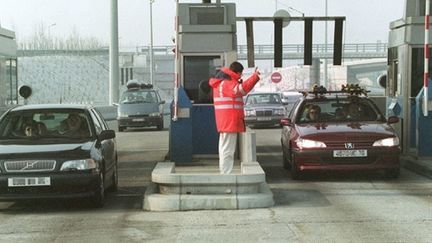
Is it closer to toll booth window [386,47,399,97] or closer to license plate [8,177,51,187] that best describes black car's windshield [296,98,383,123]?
toll booth window [386,47,399,97]

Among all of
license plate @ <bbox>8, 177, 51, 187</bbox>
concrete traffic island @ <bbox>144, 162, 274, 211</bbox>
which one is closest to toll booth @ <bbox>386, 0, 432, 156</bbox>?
concrete traffic island @ <bbox>144, 162, 274, 211</bbox>

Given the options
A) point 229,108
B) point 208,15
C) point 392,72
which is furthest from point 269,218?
point 392,72

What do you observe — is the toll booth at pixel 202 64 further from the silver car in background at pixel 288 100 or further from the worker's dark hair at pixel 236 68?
the silver car in background at pixel 288 100

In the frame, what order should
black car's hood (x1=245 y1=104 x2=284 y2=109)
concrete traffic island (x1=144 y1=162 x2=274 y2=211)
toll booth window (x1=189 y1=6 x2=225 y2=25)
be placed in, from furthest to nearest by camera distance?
black car's hood (x1=245 y1=104 x2=284 y2=109), toll booth window (x1=189 y1=6 x2=225 y2=25), concrete traffic island (x1=144 y1=162 x2=274 y2=211)

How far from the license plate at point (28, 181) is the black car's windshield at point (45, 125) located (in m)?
1.29

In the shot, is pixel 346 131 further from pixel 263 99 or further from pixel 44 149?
pixel 263 99

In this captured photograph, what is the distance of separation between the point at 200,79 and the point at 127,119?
1700cm

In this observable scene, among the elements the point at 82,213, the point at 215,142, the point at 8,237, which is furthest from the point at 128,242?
the point at 215,142

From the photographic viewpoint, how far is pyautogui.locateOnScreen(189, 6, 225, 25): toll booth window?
15.4m

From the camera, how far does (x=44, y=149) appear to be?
10.3 meters

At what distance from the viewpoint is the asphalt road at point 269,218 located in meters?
8.41

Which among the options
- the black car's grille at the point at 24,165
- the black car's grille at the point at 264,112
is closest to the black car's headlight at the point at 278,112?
the black car's grille at the point at 264,112

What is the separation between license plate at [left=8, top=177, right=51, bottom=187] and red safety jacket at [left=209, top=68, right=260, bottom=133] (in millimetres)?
2648

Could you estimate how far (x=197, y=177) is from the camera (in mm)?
10398
